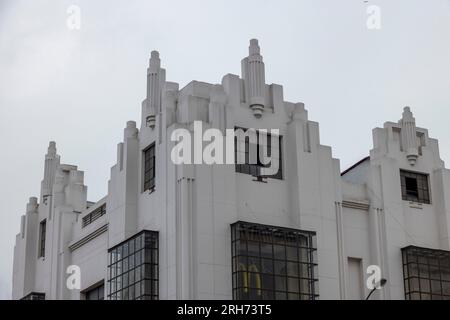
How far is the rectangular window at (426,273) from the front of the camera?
46938mm

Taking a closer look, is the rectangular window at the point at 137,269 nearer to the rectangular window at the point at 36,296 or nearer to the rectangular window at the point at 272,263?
the rectangular window at the point at 272,263

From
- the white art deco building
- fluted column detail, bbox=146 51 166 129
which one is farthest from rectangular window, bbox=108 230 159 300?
fluted column detail, bbox=146 51 166 129

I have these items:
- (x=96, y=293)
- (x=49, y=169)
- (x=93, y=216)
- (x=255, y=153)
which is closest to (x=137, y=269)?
(x=96, y=293)

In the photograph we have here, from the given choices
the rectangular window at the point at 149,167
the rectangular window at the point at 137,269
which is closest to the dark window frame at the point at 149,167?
the rectangular window at the point at 149,167

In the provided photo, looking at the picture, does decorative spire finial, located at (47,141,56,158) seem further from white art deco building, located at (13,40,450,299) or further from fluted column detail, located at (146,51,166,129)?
fluted column detail, located at (146,51,166,129)

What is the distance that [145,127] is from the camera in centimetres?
4766

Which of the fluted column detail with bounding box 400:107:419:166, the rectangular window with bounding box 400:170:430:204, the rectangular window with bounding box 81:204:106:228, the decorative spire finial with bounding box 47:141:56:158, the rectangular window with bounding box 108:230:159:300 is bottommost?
the rectangular window with bounding box 108:230:159:300

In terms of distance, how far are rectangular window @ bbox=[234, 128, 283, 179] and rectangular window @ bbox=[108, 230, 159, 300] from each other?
15.7ft

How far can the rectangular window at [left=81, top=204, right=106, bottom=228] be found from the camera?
50.9m

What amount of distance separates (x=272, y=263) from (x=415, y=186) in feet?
32.0

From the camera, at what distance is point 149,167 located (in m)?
46.9

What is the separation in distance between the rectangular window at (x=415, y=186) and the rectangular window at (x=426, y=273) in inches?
117

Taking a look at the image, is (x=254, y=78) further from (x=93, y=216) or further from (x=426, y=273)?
(x=426, y=273)
